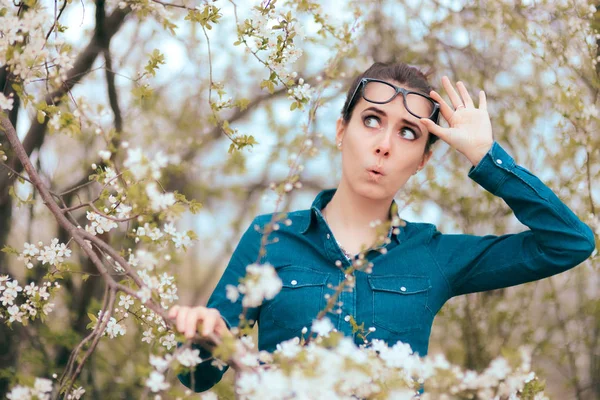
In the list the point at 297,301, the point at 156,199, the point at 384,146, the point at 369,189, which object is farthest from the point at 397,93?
the point at 156,199

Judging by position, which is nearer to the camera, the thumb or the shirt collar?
the thumb

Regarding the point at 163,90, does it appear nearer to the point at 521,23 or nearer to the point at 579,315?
the point at 521,23

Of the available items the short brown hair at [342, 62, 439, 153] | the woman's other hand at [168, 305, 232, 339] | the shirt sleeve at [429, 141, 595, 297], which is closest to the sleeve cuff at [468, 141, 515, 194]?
the shirt sleeve at [429, 141, 595, 297]

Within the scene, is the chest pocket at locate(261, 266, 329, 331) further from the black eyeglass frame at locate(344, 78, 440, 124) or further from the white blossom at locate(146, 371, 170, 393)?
the white blossom at locate(146, 371, 170, 393)

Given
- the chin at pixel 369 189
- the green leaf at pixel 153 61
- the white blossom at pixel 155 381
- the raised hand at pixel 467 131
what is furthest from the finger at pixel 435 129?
the white blossom at pixel 155 381

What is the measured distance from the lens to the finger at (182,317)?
61.9 inches

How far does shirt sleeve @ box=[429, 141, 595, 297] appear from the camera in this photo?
218 centimetres

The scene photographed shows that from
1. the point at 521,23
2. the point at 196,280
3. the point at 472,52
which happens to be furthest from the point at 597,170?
the point at 196,280

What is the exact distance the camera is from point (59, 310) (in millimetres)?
4555

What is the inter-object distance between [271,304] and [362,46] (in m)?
2.71

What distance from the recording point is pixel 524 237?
7.49ft

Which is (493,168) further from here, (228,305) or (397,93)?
(228,305)

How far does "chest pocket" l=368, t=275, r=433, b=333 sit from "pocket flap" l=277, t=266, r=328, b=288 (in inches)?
6.5

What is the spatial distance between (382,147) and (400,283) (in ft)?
1.47
